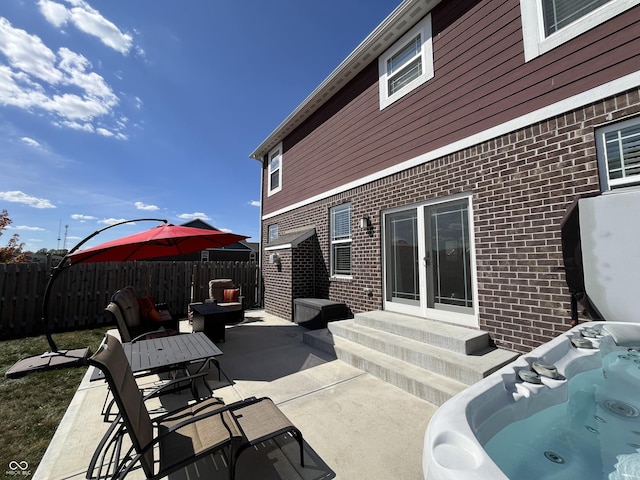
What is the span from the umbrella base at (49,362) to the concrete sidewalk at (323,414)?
2.73 ft

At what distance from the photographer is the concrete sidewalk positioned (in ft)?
7.32

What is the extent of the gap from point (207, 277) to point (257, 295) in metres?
1.98

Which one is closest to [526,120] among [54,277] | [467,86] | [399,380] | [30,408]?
[467,86]

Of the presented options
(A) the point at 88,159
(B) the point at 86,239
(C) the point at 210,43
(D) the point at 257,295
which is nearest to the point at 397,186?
(B) the point at 86,239

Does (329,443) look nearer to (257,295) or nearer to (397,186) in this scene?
(397,186)

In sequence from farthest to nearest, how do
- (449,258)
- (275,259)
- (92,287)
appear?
(275,259)
(92,287)
(449,258)

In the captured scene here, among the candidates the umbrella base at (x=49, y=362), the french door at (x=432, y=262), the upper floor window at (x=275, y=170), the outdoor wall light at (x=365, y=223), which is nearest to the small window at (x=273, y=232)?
the upper floor window at (x=275, y=170)

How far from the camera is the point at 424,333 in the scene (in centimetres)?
412

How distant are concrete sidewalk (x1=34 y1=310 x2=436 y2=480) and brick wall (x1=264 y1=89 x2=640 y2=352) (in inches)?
71.5

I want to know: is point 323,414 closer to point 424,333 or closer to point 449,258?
point 424,333

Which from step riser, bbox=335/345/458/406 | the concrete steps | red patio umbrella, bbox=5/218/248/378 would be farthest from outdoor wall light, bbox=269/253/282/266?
step riser, bbox=335/345/458/406

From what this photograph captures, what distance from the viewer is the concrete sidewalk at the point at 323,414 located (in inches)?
87.8

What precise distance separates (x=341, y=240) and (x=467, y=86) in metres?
4.10

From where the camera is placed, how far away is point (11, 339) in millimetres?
6504
